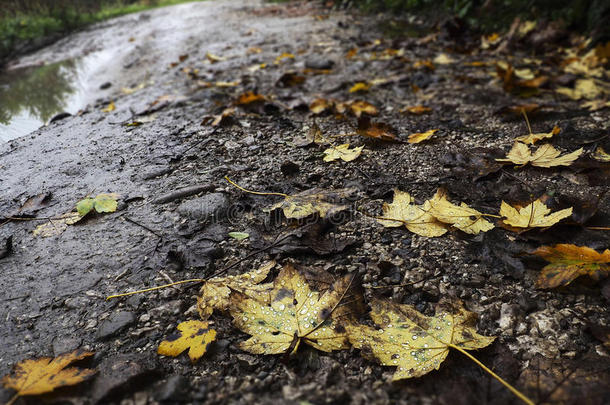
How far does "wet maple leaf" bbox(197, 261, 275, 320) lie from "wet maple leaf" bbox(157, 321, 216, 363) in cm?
4

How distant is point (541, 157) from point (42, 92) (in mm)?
4431

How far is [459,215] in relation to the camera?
1232mm

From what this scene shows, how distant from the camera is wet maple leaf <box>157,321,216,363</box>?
0.87 metres

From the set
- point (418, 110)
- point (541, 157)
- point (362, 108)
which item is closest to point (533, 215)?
point (541, 157)

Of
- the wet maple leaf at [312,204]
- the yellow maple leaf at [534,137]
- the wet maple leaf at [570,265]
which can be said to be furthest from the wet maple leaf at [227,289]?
the yellow maple leaf at [534,137]

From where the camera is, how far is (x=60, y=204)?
1.53m

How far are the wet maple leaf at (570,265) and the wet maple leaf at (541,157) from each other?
0.62 meters

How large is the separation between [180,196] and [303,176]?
526 millimetres

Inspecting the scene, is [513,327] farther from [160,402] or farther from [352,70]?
[352,70]

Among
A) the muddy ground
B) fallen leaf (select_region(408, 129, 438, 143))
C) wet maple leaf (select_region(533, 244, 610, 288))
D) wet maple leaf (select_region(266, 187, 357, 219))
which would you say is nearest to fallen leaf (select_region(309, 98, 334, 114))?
the muddy ground

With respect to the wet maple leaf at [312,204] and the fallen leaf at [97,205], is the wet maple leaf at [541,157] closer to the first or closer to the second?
the wet maple leaf at [312,204]

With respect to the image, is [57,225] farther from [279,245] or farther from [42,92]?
[42,92]

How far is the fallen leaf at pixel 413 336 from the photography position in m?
0.81

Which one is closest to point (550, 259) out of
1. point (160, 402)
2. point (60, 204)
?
point (160, 402)
